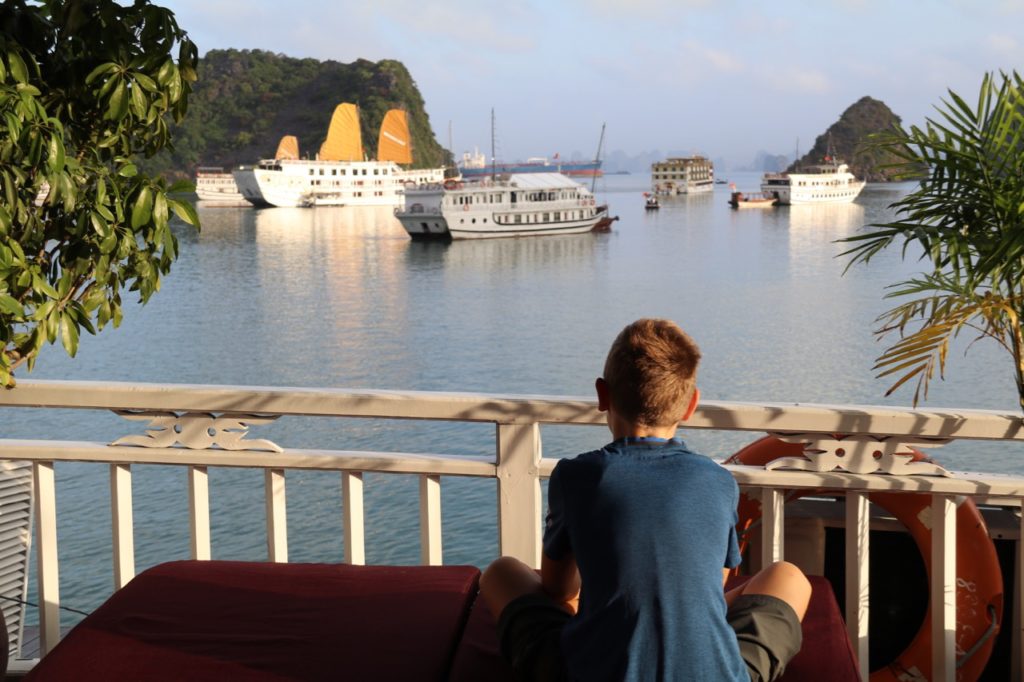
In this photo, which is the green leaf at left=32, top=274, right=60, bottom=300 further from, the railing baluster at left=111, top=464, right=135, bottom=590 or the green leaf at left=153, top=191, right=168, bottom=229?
the railing baluster at left=111, top=464, right=135, bottom=590

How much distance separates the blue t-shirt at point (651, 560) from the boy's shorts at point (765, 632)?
10 cm

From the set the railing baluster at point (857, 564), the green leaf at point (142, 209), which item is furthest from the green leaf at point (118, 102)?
the railing baluster at point (857, 564)

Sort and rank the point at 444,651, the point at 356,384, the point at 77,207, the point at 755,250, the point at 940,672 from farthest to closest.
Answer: the point at 755,250 < the point at 356,384 < the point at 77,207 < the point at 940,672 < the point at 444,651

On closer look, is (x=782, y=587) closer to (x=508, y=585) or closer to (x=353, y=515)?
(x=508, y=585)

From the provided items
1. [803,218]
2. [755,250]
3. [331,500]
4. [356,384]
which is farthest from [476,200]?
[331,500]

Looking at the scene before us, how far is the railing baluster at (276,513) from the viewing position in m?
2.46

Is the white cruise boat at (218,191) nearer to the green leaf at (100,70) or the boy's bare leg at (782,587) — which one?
the green leaf at (100,70)

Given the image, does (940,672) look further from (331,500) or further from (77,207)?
(331,500)

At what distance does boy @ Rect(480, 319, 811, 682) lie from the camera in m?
1.52

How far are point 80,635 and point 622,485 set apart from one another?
42.3 inches

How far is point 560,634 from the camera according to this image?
5.61 ft

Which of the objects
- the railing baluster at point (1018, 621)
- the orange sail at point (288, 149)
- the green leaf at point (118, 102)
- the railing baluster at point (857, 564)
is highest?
the orange sail at point (288, 149)

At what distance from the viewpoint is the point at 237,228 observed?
181 feet

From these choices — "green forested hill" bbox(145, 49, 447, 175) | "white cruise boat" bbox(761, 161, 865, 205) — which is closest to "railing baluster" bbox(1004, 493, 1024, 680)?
"white cruise boat" bbox(761, 161, 865, 205)
